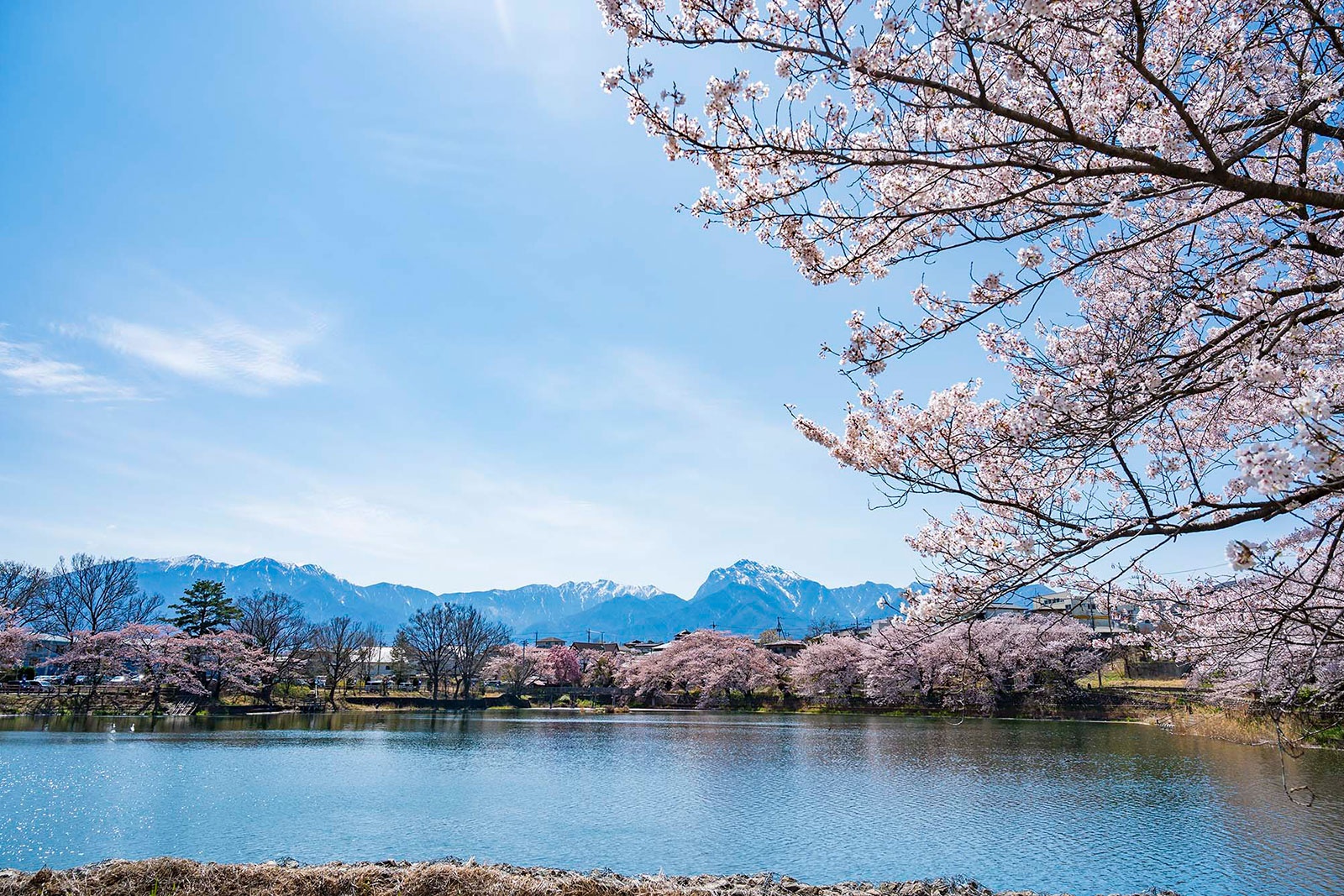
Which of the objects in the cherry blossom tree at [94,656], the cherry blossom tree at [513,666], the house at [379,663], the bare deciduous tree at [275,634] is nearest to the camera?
the cherry blossom tree at [94,656]

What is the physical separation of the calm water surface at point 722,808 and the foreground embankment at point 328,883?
2.06m

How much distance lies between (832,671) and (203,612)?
131 feet

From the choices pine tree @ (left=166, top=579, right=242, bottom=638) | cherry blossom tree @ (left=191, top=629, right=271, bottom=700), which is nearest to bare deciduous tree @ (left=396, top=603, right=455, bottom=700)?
cherry blossom tree @ (left=191, top=629, right=271, bottom=700)

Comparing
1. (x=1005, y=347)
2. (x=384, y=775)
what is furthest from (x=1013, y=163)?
(x=384, y=775)

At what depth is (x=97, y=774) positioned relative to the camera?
1605 centimetres

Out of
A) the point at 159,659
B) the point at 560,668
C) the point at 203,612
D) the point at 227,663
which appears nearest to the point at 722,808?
the point at 159,659

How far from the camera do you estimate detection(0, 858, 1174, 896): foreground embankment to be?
6648 mm

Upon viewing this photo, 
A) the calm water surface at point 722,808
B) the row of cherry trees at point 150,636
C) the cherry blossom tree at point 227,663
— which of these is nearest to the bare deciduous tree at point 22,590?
the row of cherry trees at point 150,636

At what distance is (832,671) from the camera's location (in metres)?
46.8

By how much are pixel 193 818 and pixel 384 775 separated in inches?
233

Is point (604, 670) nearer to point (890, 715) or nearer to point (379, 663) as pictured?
point (890, 715)

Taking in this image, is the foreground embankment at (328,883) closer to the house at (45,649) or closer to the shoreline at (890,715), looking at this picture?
the shoreline at (890,715)

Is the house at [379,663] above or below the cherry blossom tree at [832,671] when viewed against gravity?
below

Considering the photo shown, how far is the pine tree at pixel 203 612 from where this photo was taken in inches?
1659
